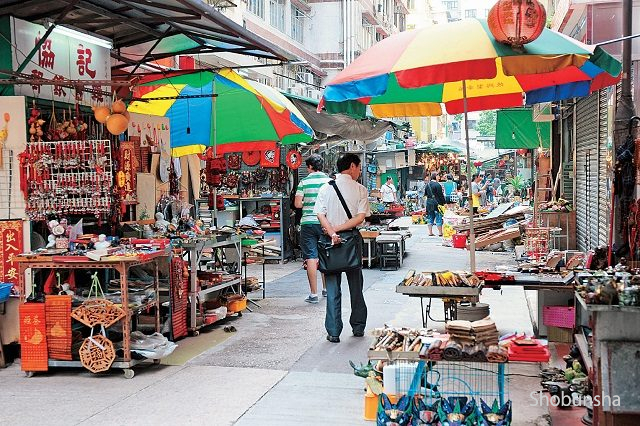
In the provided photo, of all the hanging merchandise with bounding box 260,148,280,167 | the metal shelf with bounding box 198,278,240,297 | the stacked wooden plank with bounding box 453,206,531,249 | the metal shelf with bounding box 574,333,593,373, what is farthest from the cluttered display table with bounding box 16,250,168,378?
the stacked wooden plank with bounding box 453,206,531,249

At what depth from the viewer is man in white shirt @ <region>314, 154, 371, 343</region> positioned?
28.1 feet

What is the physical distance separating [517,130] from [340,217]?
1369 cm

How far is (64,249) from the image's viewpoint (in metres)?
7.86

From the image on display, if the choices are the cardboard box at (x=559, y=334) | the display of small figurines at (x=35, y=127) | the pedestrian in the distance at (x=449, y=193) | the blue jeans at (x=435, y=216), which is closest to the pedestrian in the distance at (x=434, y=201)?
the blue jeans at (x=435, y=216)

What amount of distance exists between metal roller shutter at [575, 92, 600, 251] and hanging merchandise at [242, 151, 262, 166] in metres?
6.54

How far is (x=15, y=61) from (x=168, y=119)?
342 cm

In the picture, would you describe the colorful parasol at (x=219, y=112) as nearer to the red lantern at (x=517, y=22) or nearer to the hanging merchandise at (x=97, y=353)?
the hanging merchandise at (x=97, y=353)

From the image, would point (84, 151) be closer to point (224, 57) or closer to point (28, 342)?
point (28, 342)

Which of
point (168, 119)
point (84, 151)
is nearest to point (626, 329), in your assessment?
point (84, 151)

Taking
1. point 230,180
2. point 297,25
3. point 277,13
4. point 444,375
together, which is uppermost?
point 297,25

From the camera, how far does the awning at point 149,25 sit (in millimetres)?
8281

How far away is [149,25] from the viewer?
33.8 ft

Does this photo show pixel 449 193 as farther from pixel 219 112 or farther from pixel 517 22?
pixel 517 22

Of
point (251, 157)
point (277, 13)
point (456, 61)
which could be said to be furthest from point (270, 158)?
point (277, 13)
